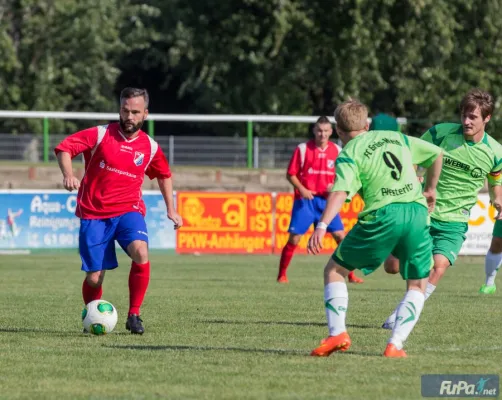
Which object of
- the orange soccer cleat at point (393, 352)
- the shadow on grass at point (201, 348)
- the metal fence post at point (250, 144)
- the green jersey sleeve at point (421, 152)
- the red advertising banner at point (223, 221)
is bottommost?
the red advertising banner at point (223, 221)

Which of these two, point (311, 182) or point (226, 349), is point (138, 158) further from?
point (311, 182)

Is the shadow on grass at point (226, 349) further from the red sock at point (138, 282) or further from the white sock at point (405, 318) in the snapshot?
the red sock at point (138, 282)

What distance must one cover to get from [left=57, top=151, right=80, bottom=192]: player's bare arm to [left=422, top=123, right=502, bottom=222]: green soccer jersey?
3.29 meters

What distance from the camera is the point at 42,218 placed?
22.8 metres

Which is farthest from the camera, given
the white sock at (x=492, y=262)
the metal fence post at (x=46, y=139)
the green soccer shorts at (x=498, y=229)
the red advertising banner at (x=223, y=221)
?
the metal fence post at (x=46, y=139)

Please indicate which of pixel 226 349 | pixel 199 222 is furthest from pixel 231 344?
pixel 199 222

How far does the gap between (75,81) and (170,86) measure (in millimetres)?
8430

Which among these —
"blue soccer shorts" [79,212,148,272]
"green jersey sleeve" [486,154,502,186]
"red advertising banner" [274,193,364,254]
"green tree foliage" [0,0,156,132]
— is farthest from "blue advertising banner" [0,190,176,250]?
"green tree foliage" [0,0,156,132]

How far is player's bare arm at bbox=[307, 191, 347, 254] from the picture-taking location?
7.87 meters

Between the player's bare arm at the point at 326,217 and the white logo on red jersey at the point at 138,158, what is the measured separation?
8.02 feet

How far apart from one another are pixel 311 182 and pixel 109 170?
687 cm

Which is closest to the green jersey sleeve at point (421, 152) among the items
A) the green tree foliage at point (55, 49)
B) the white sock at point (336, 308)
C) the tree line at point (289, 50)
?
the white sock at point (336, 308)

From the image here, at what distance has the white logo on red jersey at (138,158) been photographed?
32.6 ft

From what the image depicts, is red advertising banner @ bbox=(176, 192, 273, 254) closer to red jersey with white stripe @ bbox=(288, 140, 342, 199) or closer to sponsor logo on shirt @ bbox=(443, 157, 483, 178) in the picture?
red jersey with white stripe @ bbox=(288, 140, 342, 199)
